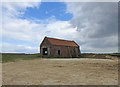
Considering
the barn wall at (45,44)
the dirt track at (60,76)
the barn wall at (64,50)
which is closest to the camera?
the dirt track at (60,76)

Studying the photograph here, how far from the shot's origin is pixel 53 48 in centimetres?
2880

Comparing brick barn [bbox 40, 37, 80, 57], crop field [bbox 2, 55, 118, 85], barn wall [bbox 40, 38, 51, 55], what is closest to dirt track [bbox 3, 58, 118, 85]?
crop field [bbox 2, 55, 118, 85]

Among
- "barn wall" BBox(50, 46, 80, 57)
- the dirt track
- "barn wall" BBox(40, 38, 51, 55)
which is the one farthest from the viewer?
"barn wall" BBox(40, 38, 51, 55)

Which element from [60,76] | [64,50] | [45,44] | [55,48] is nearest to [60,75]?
[60,76]

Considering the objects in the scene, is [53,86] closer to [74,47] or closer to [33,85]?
[33,85]

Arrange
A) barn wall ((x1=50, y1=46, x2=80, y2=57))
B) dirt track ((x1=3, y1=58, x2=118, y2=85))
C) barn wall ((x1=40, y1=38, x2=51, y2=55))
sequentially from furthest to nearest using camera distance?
barn wall ((x1=40, y1=38, x2=51, y2=55)) < barn wall ((x1=50, y1=46, x2=80, y2=57)) < dirt track ((x1=3, y1=58, x2=118, y2=85))

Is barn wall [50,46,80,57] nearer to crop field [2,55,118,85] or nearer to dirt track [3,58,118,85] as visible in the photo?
crop field [2,55,118,85]

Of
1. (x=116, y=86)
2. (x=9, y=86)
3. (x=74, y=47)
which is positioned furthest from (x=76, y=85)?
(x=74, y=47)

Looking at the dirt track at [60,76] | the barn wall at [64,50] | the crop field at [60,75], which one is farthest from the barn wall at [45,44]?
the dirt track at [60,76]

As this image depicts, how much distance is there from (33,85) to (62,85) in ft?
4.38

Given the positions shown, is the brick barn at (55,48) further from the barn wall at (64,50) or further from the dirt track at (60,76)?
the dirt track at (60,76)

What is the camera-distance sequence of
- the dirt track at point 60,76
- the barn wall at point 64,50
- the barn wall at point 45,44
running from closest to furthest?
the dirt track at point 60,76, the barn wall at point 64,50, the barn wall at point 45,44

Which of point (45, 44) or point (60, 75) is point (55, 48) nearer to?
point (45, 44)

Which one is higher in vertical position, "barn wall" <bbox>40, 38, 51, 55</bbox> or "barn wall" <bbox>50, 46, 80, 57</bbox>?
"barn wall" <bbox>40, 38, 51, 55</bbox>
